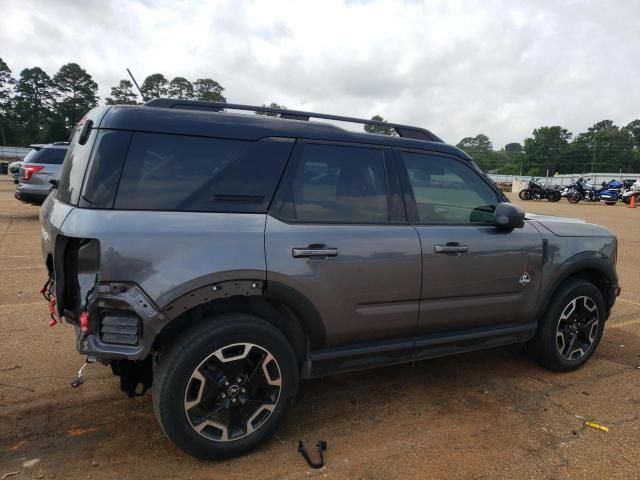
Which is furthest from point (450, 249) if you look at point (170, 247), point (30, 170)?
point (30, 170)

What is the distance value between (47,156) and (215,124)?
416 inches

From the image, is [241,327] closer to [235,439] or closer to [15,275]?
[235,439]

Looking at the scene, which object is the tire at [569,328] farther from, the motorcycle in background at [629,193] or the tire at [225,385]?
the motorcycle in background at [629,193]

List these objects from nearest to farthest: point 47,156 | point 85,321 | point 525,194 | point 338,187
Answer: point 85,321, point 338,187, point 47,156, point 525,194

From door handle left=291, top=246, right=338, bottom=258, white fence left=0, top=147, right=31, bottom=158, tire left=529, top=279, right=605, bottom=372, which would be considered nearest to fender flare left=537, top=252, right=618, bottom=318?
tire left=529, top=279, right=605, bottom=372

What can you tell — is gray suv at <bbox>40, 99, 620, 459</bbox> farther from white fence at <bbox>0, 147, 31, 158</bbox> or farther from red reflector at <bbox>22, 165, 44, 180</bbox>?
white fence at <bbox>0, 147, 31, 158</bbox>

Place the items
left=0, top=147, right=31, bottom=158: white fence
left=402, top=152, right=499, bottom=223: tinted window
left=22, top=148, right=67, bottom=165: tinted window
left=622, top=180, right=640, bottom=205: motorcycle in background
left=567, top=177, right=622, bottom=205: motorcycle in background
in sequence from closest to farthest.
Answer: left=402, top=152, right=499, bottom=223: tinted window, left=22, top=148, right=67, bottom=165: tinted window, left=567, top=177, right=622, bottom=205: motorcycle in background, left=622, top=180, right=640, bottom=205: motorcycle in background, left=0, top=147, right=31, bottom=158: white fence

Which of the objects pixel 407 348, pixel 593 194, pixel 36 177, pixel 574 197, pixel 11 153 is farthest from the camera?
pixel 11 153

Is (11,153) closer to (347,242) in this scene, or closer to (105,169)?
(105,169)

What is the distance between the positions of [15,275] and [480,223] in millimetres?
6136

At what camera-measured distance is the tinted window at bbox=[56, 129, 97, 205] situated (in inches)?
97.0

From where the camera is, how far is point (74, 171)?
8.50 ft

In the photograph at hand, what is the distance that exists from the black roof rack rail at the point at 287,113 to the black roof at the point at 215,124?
1.3 inches

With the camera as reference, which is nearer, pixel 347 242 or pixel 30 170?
pixel 347 242
